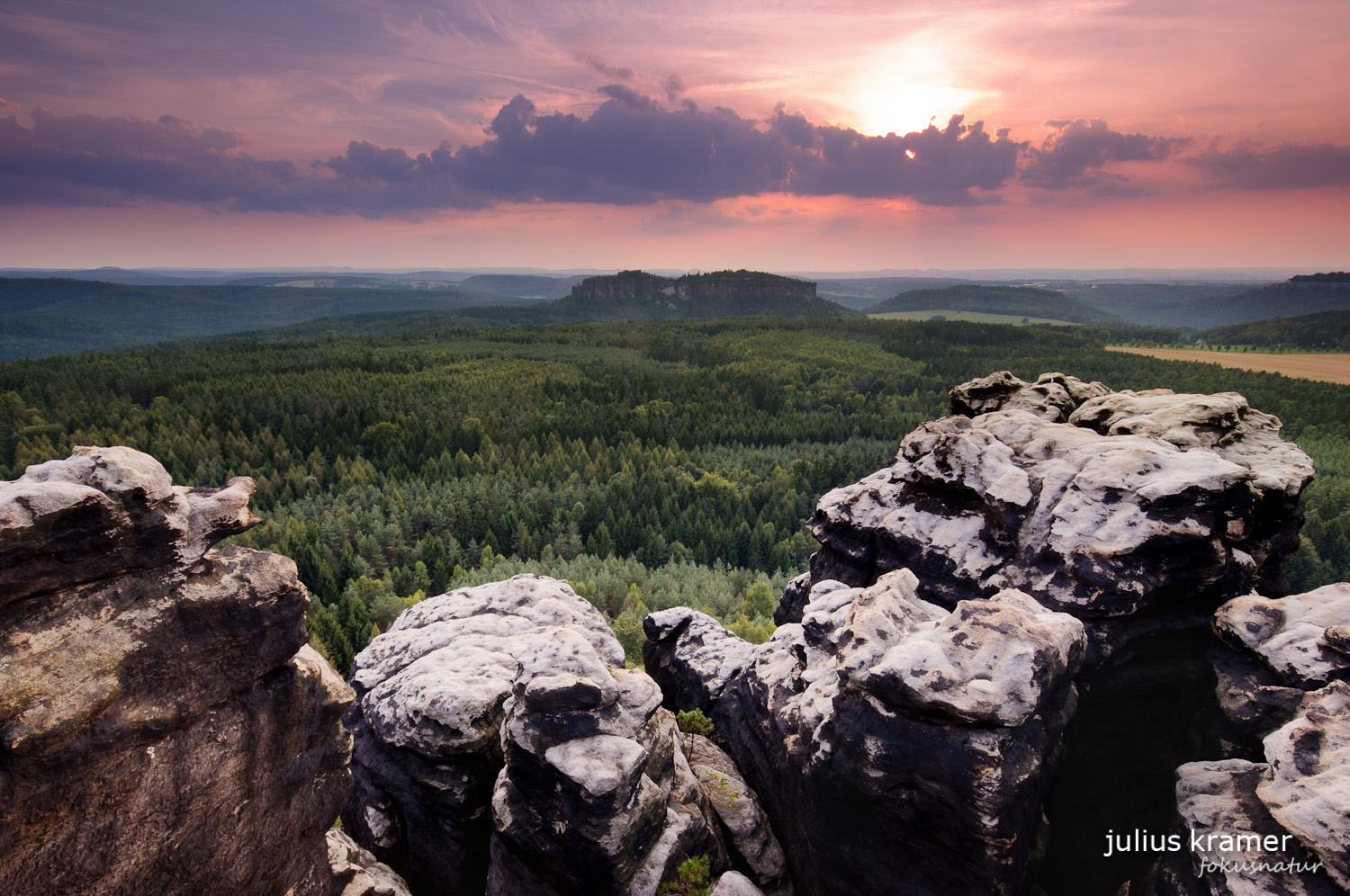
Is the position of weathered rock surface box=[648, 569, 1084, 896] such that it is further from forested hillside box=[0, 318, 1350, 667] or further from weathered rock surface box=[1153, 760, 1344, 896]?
forested hillside box=[0, 318, 1350, 667]

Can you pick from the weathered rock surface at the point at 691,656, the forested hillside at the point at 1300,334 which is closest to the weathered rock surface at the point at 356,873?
the weathered rock surface at the point at 691,656

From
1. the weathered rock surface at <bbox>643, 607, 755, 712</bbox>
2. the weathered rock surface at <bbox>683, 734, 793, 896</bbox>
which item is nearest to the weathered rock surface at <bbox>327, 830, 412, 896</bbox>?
the weathered rock surface at <bbox>683, 734, 793, 896</bbox>

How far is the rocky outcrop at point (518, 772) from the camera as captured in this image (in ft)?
32.9

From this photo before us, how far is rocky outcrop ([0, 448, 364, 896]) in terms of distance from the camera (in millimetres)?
6539

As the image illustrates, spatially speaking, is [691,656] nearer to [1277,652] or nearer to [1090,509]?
[1090,509]

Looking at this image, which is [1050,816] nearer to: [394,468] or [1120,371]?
[394,468]

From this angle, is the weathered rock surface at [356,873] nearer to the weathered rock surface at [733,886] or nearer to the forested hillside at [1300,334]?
the weathered rock surface at [733,886]

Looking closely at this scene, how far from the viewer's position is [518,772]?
10734 mm

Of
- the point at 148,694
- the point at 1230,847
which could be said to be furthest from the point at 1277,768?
the point at 148,694

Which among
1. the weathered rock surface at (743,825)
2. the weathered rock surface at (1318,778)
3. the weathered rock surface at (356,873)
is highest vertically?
the weathered rock surface at (1318,778)

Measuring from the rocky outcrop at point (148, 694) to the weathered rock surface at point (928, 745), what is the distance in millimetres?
8226

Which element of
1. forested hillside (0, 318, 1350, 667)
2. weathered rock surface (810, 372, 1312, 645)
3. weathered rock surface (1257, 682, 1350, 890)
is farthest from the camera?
forested hillside (0, 318, 1350, 667)

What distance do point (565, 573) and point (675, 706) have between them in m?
19.2

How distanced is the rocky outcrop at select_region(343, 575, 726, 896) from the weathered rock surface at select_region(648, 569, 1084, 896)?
2.69 meters
